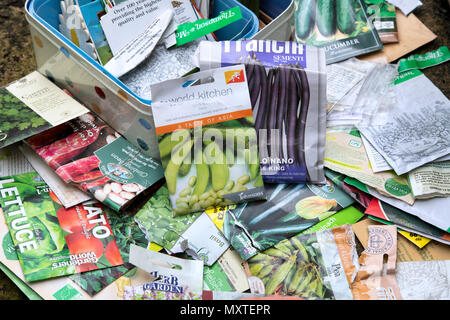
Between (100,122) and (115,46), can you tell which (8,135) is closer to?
(100,122)

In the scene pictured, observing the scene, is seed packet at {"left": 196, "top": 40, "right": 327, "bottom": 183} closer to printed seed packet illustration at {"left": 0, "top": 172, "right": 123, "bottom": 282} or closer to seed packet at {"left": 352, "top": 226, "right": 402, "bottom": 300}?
seed packet at {"left": 352, "top": 226, "right": 402, "bottom": 300}

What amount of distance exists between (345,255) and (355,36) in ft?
2.33

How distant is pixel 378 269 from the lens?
101cm

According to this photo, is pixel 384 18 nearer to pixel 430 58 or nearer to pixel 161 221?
pixel 430 58

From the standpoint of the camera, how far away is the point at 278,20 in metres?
1.12

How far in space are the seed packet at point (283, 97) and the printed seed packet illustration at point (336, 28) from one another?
0.31 m

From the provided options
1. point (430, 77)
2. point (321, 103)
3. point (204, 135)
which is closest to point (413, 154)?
point (321, 103)

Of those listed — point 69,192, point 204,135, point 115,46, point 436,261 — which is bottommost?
point 436,261

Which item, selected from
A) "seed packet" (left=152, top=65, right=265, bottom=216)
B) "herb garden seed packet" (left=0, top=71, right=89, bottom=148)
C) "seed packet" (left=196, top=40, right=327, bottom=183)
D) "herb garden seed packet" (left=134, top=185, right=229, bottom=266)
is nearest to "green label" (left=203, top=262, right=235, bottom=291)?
"herb garden seed packet" (left=134, top=185, right=229, bottom=266)

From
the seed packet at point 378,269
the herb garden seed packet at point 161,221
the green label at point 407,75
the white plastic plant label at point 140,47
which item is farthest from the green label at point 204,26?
the seed packet at point 378,269

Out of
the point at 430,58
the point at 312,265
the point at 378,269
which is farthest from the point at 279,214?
the point at 430,58

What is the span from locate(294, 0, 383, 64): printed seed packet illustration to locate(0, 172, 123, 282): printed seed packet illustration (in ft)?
2.66

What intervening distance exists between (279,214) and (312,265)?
142mm

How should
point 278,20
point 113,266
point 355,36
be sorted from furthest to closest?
point 355,36
point 278,20
point 113,266
